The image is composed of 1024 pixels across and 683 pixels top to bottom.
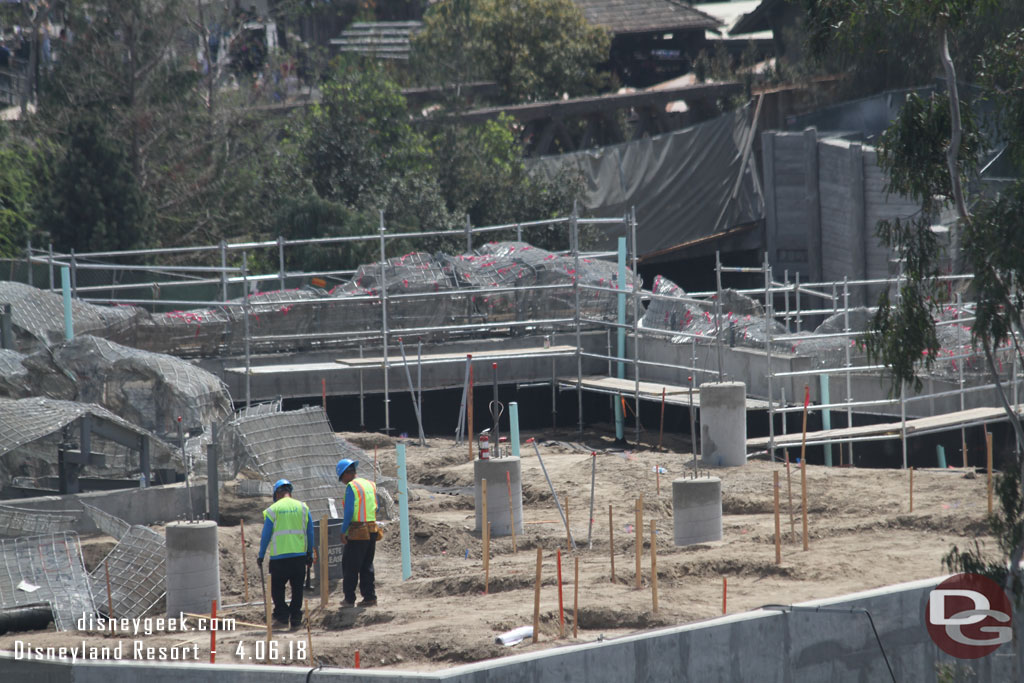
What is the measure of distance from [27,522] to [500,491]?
18.0 feet

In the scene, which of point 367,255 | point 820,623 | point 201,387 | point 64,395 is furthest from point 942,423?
point 367,255

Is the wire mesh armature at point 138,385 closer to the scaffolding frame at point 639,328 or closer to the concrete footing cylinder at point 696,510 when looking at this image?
the scaffolding frame at point 639,328

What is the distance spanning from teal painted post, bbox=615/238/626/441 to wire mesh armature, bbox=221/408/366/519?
6.56 meters

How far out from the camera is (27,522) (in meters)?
16.0

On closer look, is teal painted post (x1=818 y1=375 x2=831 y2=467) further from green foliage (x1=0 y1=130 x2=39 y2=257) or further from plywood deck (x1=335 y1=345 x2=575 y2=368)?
green foliage (x1=0 y1=130 x2=39 y2=257)

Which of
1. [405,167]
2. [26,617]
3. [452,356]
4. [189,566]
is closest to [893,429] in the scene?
[452,356]

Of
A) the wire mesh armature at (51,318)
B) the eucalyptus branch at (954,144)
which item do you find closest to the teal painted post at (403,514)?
the eucalyptus branch at (954,144)

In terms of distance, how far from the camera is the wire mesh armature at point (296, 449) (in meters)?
17.2

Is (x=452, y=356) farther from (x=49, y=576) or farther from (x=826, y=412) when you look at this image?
(x=49, y=576)

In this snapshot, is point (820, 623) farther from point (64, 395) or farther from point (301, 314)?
point (301, 314)

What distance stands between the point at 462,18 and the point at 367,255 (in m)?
12.0

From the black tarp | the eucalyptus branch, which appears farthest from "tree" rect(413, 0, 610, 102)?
the eucalyptus branch

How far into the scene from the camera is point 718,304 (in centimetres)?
2042

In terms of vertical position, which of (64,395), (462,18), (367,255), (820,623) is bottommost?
(820,623)
